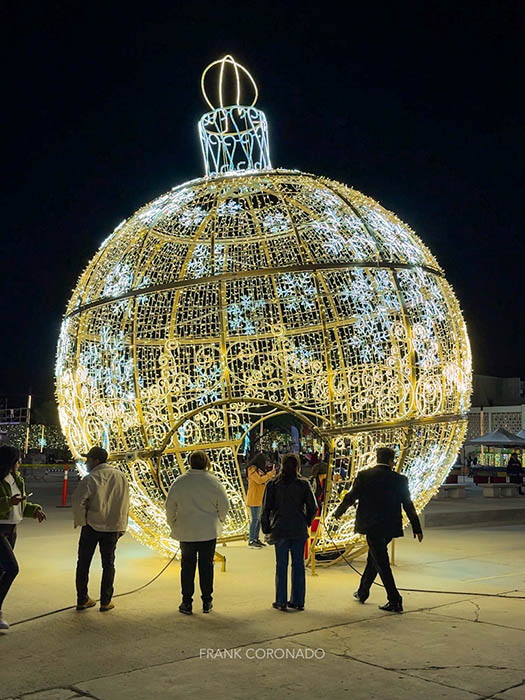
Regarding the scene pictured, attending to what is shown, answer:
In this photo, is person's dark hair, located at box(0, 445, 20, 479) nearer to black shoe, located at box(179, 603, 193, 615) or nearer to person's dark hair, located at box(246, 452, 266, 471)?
black shoe, located at box(179, 603, 193, 615)

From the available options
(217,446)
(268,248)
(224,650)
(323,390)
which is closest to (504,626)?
(224,650)

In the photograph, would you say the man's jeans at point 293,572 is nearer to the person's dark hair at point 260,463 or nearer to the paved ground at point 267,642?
the paved ground at point 267,642

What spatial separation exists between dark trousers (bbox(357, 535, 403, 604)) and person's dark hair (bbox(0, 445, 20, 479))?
10.0 ft

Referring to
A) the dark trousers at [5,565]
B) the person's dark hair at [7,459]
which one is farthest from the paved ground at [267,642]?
the person's dark hair at [7,459]

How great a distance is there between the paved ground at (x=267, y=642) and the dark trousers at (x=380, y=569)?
0.52ft

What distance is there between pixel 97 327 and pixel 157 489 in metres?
1.98

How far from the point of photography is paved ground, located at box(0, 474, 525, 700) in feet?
15.3

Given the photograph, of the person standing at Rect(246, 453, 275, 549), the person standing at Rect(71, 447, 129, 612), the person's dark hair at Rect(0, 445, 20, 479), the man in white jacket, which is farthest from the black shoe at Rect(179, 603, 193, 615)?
the person standing at Rect(246, 453, 275, 549)

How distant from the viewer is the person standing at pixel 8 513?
6.23 metres

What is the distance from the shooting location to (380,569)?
21.9 feet

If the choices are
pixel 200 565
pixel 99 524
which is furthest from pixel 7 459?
pixel 200 565

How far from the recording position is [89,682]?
480cm

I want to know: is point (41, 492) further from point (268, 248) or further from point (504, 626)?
point (504, 626)

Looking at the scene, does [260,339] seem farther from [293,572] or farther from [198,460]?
[293,572]
